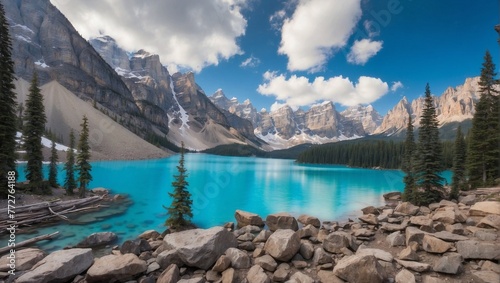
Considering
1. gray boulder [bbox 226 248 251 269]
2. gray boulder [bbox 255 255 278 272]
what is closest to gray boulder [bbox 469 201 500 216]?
gray boulder [bbox 255 255 278 272]

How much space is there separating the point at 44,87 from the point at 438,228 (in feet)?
679

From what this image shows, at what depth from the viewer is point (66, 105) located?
434ft

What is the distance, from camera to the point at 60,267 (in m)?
8.90

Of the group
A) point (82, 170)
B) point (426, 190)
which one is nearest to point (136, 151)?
point (82, 170)

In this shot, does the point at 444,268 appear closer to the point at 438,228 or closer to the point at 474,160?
the point at 438,228

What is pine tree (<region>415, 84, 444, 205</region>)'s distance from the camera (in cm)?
2353

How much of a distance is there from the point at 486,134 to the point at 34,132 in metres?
55.0

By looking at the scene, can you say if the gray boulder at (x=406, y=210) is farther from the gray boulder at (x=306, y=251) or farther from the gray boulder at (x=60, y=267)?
the gray boulder at (x=60, y=267)

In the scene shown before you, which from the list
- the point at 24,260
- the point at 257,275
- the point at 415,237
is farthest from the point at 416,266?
the point at 24,260

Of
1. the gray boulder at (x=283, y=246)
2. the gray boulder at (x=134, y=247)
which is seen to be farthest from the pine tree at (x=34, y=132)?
the gray boulder at (x=283, y=246)

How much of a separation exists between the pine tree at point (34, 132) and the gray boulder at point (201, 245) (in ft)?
76.9

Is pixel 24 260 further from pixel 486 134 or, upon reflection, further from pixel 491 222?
pixel 486 134

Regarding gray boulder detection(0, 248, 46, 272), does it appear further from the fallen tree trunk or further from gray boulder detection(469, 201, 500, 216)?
gray boulder detection(469, 201, 500, 216)

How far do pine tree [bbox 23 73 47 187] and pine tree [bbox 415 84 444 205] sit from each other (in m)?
40.8
